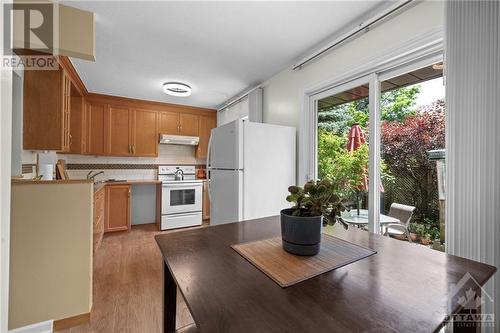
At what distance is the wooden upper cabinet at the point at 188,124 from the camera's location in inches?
180

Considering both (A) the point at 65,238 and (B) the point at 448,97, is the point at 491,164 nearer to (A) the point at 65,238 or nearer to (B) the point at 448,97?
(B) the point at 448,97

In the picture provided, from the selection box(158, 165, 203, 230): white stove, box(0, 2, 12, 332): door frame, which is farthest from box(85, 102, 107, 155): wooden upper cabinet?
box(0, 2, 12, 332): door frame

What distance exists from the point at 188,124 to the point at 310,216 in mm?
4172

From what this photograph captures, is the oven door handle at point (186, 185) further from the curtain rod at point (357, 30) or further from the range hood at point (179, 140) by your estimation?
the curtain rod at point (357, 30)

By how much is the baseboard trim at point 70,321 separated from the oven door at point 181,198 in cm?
230

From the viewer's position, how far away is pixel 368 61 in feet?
6.02

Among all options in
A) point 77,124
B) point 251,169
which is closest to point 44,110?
point 77,124

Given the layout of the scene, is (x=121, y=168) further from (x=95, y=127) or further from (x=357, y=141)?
(x=357, y=141)

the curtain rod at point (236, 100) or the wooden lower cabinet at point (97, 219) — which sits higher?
the curtain rod at point (236, 100)

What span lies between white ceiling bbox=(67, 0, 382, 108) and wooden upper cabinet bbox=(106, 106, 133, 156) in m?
0.75

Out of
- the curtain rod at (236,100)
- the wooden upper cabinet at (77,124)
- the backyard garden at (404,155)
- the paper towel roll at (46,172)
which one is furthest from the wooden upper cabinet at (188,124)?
the backyard garden at (404,155)

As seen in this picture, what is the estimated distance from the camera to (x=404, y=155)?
5.72 ft

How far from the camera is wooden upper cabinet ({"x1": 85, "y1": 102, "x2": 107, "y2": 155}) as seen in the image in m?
3.79

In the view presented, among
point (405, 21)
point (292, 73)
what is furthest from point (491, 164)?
point (292, 73)
